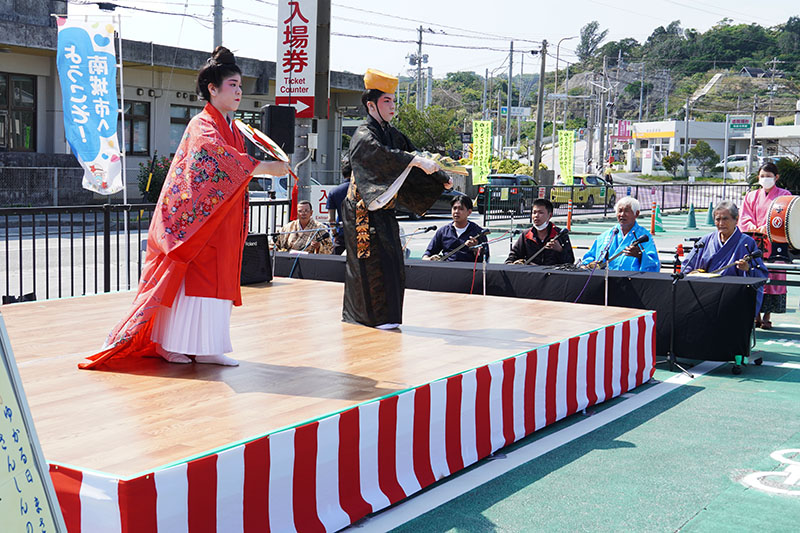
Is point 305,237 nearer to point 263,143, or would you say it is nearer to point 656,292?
point 656,292

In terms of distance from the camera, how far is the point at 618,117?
4985 inches

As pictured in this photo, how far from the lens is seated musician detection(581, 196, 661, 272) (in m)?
7.33

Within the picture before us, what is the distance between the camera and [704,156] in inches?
2557

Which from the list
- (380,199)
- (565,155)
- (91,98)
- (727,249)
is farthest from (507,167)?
(380,199)

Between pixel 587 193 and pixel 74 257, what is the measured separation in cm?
2000

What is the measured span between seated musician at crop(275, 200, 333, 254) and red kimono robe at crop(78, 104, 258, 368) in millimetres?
4488

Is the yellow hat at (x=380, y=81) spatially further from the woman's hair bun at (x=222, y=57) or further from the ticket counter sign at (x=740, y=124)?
the ticket counter sign at (x=740, y=124)

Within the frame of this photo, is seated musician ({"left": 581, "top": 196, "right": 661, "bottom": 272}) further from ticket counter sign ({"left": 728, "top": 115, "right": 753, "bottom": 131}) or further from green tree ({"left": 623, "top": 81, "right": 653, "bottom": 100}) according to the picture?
green tree ({"left": 623, "top": 81, "right": 653, "bottom": 100})

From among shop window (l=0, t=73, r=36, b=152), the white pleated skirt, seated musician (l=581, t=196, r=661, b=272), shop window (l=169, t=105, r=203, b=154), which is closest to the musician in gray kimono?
the white pleated skirt

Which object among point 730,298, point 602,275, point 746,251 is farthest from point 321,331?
point 746,251

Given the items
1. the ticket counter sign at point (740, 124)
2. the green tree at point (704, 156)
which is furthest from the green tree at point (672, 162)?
the ticket counter sign at point (740, 124)

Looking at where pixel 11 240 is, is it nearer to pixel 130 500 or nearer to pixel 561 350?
pixel 561 350

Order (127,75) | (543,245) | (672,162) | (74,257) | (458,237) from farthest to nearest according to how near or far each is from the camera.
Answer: (672,162) → (127,75) → (74,257) → (458,237) → (543,245)

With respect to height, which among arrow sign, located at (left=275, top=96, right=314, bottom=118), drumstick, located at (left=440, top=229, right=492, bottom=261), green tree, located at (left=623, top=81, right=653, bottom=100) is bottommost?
drumstick, located at (left=440, top=229, right=492, bottom=261)
